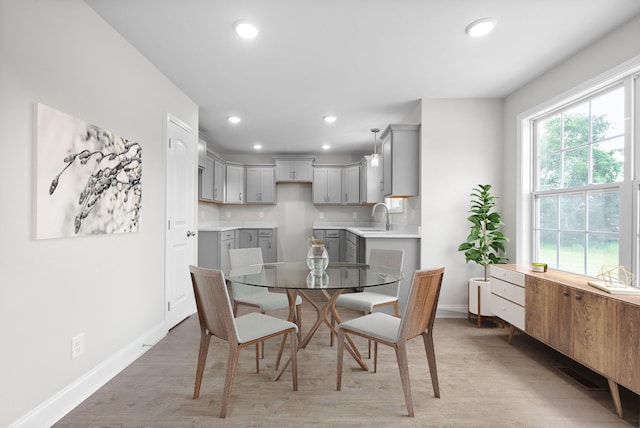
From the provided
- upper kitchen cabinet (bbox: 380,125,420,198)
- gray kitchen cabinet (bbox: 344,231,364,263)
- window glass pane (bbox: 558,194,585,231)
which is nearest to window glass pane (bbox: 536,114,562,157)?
window glass pane (bbox: 558,194,585,231)

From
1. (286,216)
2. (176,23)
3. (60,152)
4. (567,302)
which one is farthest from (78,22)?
(286,216)

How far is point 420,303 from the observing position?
1.83m

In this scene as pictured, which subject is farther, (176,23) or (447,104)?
(447,104)

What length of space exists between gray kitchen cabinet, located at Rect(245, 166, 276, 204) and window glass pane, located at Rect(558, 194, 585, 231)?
4813 millimetres

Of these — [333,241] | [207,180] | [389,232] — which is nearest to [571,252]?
[389,232]

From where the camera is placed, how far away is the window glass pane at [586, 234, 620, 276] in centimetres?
234

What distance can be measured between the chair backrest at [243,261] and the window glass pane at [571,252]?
2655 millimetres

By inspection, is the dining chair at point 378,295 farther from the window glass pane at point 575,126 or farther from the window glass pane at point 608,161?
the window glass pane at point 575,126

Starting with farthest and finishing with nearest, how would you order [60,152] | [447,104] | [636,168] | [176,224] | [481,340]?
[447,104] < [176,224] < [481,340] < [636,168] < [60,152]

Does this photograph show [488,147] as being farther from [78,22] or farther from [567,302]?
[78,22]

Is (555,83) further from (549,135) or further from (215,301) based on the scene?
(215,301)

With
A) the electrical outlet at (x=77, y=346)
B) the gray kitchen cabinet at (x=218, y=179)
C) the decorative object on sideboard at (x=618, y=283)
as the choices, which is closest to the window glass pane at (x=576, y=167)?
the decorative object on sideboard at (x=618, y=283)

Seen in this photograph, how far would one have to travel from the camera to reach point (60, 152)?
1.78 m

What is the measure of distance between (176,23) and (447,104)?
2829 millimetres
